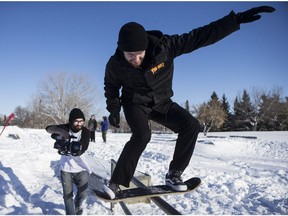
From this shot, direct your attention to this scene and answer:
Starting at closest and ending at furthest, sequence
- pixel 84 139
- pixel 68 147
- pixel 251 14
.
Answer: pixel 251 14 < pixel 68 147 < pixel 84 139

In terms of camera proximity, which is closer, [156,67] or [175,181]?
[156,67]

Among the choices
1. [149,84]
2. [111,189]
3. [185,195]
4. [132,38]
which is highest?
[132,38]

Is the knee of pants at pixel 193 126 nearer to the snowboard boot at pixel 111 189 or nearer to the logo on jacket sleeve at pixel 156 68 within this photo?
the logo on jacket sleeve at pixel 156 68

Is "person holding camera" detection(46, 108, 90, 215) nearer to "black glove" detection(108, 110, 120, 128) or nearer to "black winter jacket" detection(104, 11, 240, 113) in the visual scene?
"black glove" detection(108, 110, 120, 128)

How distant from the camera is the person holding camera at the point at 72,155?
17.7ft

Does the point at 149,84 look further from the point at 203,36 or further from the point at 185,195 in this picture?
the point at 185,195

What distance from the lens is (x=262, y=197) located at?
7.39m

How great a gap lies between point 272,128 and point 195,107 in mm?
14847

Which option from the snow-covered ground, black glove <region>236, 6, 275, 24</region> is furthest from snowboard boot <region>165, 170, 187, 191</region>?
the snow-covered ground

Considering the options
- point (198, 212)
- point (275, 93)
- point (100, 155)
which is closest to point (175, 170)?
point (198, 212)

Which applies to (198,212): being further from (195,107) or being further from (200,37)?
(195,107)

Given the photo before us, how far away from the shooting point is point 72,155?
17.8ft

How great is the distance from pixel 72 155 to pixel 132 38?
3.18 metres

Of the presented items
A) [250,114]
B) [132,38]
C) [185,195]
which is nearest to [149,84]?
[132,38]
